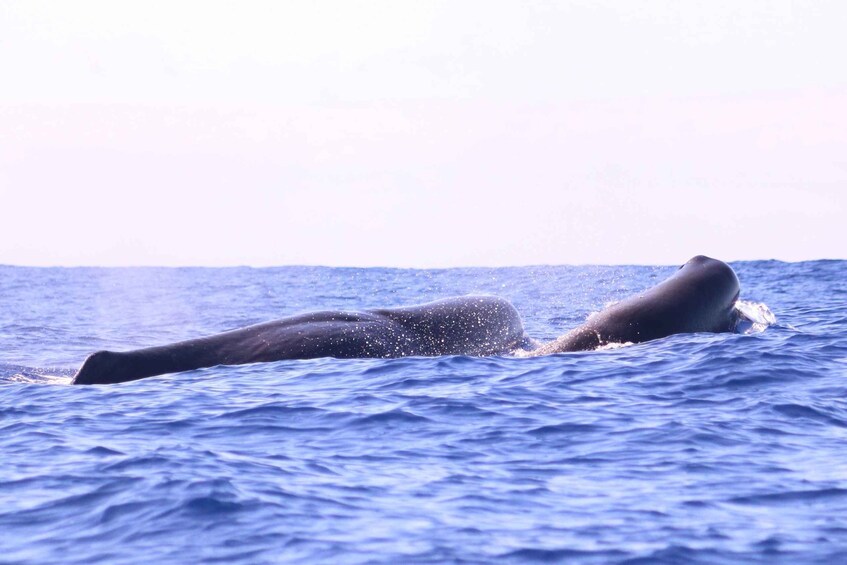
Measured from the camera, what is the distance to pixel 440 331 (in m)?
17.5

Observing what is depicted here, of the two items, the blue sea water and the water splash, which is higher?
the water splash

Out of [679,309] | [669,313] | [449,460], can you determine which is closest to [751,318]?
[679,309]

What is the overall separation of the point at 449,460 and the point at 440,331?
7381 mm

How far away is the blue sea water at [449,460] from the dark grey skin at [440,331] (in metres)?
0.51

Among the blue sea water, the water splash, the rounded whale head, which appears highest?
the rounded whale head

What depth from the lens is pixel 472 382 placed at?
1432 centimetres

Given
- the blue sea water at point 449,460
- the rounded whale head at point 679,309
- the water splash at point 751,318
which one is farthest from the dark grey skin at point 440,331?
the blue sea water at point 449,460

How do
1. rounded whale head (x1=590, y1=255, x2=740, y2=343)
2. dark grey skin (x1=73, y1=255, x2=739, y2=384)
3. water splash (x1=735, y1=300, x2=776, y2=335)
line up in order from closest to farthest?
dark grey skin (x1=73, y1=255, x2=739, y2=384), rounded whale head (x1=590, y1=255, x2=740, y2=343), water splash (x1=735, y1=300, x2=776, y2=335)

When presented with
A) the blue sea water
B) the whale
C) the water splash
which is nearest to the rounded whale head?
→ the whale

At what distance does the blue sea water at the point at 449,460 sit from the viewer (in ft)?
25.6

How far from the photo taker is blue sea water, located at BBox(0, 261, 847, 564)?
307 inches

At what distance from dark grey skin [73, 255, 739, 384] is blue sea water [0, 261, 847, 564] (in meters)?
0.51

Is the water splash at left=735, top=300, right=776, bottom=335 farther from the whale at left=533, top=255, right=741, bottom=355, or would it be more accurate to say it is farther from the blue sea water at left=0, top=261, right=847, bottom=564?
the blue sea water at left=0, top=261, right=847, bottom=564

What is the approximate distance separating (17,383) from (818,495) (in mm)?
11945
